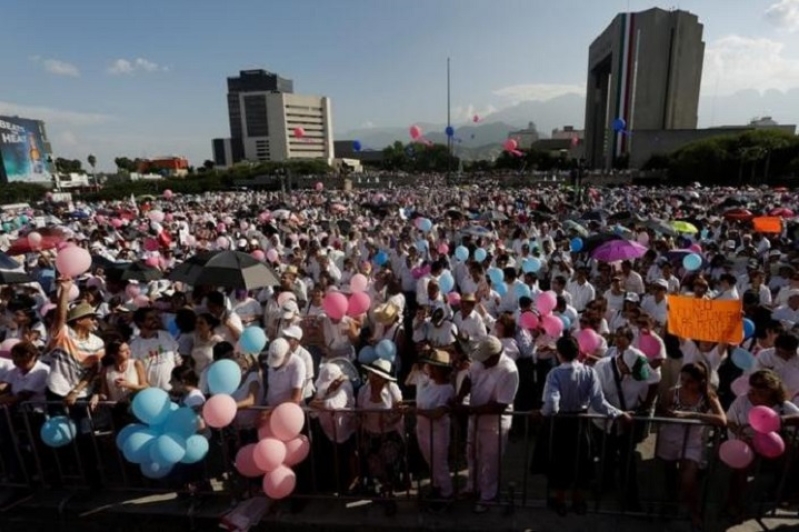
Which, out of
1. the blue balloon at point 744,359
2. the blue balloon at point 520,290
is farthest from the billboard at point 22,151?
the blue balloon at point 744,359

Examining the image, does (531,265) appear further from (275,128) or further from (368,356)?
(275,128)

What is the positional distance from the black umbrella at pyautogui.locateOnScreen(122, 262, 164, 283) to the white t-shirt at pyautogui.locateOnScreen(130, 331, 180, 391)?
2.76m

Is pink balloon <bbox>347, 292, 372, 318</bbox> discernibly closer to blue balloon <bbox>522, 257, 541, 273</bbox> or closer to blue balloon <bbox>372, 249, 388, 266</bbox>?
blue balloon <bbox>522, 257, 541, 273</bbox>

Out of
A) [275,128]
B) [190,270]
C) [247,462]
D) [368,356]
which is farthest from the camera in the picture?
[275,128]

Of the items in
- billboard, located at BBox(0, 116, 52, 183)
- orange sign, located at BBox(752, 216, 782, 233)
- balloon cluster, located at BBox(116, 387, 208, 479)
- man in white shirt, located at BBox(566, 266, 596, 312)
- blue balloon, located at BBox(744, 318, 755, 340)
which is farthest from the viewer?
billboard, located at BBox(0, 116, 52, 183)

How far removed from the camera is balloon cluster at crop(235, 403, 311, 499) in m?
3.20

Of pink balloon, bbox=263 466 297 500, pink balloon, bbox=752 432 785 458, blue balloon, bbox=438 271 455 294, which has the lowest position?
pink balloon, bbox=263 466 297 500

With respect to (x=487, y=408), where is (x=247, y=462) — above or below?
below

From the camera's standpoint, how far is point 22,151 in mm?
56500

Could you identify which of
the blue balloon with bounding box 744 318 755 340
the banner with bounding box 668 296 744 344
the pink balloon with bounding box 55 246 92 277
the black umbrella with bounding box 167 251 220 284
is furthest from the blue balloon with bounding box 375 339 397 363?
the blue balloon with bounding box 744 318 755 340

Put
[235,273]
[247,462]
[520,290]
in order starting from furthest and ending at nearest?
[520,290] → [235,273] → [247,462]

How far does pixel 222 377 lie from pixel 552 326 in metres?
3.31

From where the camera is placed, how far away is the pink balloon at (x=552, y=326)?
16.1ft

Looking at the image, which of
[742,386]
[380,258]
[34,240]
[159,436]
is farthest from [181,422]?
[34,240]
